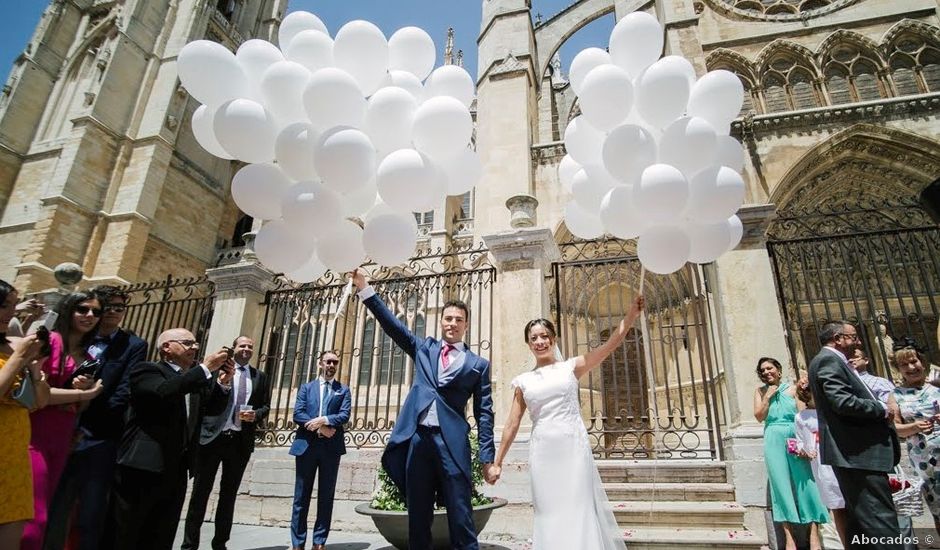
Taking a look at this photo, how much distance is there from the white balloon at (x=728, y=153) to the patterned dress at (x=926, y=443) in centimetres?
206

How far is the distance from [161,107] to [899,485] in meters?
22.0

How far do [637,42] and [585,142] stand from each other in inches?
25.6

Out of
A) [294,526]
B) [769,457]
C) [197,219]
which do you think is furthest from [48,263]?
[769,457]

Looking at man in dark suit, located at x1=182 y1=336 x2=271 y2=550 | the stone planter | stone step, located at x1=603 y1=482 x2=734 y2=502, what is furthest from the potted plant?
stone step, located at x1=603 y1=482 x2=734 y2=502

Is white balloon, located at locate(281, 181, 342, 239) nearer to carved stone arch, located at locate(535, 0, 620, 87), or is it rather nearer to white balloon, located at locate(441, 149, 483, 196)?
white balloon, located at locate(441, 149, 483, 196)

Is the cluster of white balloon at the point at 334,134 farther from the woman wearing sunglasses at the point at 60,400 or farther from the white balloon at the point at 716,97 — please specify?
the white balloon at the point at 716,97

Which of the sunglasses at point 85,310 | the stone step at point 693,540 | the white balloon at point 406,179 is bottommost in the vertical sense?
the stone step at point 693,540

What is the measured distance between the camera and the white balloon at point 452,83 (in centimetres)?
307

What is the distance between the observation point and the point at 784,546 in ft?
12.3

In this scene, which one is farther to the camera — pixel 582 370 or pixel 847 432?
pixel 582 370

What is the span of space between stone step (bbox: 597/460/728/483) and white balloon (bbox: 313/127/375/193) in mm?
4032

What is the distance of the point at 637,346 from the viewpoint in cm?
591

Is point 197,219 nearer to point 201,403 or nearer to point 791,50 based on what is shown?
point 201,403

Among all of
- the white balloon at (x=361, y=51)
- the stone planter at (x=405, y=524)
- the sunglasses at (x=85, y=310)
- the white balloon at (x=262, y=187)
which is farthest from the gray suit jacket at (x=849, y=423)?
the sunglasses at (x=85, y=310)
